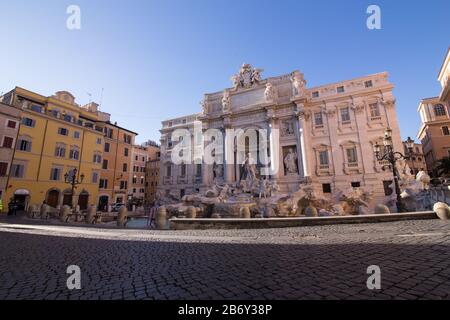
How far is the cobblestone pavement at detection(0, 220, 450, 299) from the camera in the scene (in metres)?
2.86

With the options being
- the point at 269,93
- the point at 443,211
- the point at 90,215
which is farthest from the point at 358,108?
the point at 90,215

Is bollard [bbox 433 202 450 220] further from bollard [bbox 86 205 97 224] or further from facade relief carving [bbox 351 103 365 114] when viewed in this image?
bollard [bbox 86 205 97 224]

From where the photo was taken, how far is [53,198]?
27016 mm

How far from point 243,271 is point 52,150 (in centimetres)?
3332

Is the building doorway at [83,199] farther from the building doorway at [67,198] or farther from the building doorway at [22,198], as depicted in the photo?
the building doorway at [22,198]

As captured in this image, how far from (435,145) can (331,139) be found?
21441mm

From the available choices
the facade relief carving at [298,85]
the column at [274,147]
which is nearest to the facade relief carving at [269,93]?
the facade relief carving at [298,85]

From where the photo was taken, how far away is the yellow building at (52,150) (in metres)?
24.6

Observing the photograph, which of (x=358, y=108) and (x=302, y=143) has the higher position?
(x=358, y=108)

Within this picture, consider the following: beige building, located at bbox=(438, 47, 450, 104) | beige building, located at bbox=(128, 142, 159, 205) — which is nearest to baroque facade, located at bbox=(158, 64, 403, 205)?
beige building, located at bbox=(438, 47, 450, 104)

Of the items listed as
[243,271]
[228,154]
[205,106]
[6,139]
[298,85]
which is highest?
[205,106]

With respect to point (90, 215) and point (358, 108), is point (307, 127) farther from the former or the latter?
point (90, 215)
